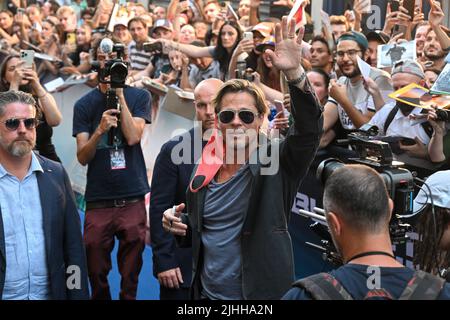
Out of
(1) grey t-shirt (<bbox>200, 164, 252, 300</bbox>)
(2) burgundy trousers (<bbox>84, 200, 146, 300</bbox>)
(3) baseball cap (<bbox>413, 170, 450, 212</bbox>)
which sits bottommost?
(2) burgundy trousers (<bbox>84, 200, 146, 300</bbox>)

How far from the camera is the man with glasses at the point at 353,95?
5910mm

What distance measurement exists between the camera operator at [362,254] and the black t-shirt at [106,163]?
332 cm

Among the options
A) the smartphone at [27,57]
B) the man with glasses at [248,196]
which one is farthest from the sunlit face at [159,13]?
the man with glasses at [248,196]

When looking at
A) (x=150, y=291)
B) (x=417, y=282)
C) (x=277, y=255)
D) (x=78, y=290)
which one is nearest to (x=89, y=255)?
(x=150, y=291)

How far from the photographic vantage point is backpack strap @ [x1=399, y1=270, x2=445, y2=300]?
2.22 meters

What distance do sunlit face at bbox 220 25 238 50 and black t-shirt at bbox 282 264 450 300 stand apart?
590 cm

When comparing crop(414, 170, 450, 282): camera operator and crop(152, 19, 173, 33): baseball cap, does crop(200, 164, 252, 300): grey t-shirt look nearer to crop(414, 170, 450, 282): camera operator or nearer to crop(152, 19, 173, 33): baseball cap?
crop(414, 170, 450, 282): camera operator

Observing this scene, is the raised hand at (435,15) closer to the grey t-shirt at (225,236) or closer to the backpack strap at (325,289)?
the grey t-shirt at (225,236)

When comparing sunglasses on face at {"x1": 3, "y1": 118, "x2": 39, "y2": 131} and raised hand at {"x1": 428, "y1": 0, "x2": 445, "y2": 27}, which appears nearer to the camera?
sunglasses on face at {"x1": 3, "y1": 118, "x2": 39, "y2": 131}

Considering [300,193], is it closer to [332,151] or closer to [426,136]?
[332,151]

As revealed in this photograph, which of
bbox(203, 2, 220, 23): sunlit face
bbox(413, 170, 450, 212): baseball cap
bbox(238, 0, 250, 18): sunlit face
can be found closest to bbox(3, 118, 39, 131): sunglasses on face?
bbox(413, 170, 450, 212): baseball cap

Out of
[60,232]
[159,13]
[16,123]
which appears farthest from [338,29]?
[159,13]

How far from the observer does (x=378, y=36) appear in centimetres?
724
